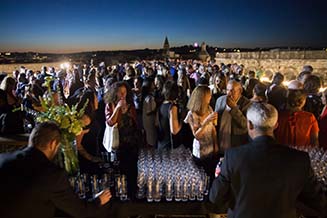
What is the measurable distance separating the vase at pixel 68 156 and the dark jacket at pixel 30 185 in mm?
803

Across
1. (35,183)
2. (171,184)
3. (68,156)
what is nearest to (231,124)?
(171,184)

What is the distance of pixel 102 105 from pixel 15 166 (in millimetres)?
4012

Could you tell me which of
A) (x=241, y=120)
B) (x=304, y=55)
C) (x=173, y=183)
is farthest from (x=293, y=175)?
(x=304, y=55)

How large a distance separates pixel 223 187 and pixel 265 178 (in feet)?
1.12

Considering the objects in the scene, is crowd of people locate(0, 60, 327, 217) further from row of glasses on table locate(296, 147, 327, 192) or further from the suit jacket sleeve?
the suit jacket sleeve

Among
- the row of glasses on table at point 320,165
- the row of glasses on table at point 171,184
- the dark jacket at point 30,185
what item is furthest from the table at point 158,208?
the row of glasses on table at point 320,165

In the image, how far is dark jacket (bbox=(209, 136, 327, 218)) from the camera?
7.85ft

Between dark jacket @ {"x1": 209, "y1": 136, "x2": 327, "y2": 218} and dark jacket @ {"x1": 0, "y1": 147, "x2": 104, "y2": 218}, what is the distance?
1.25m

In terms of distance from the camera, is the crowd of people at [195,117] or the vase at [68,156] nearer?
the vase at [68,156]

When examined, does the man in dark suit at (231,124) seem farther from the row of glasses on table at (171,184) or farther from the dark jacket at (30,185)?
the dark jacket at (30,185)

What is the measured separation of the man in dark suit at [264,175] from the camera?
2.39 meters

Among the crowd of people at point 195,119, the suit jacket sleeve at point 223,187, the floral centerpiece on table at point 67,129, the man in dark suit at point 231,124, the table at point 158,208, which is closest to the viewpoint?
the suit jacket sleeve at point 223,187

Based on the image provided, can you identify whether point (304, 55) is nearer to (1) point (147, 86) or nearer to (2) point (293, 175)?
(1) point (147, 86)

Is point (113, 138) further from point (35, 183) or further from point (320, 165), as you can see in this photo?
point (320, 165)
